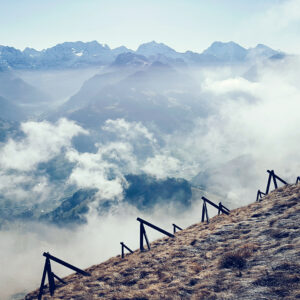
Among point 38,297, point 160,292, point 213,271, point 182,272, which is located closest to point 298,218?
point 213,271

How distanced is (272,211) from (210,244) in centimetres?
787

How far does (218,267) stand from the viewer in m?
18.9

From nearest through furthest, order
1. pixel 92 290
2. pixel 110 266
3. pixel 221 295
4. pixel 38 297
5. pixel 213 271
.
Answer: pixel 221 295, pixel 213 271, pixel 92 290, pixel 38 297, pixel 110 266

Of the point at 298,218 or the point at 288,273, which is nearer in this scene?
the point at 288,273

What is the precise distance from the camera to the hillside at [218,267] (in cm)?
1603

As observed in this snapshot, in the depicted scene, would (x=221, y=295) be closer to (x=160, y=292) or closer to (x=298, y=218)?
(x=160, y=292)

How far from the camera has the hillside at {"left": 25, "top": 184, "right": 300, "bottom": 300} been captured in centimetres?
1603

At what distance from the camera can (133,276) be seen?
20.8m

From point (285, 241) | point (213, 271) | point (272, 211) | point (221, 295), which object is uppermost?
point (272, 211)

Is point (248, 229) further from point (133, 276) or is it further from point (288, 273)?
point (133, 276)

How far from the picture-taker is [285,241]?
1967cm

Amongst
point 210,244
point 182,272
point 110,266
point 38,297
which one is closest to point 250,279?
point 182,272

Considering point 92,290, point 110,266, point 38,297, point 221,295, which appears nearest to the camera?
point 221,295

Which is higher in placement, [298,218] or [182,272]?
[298,218]
